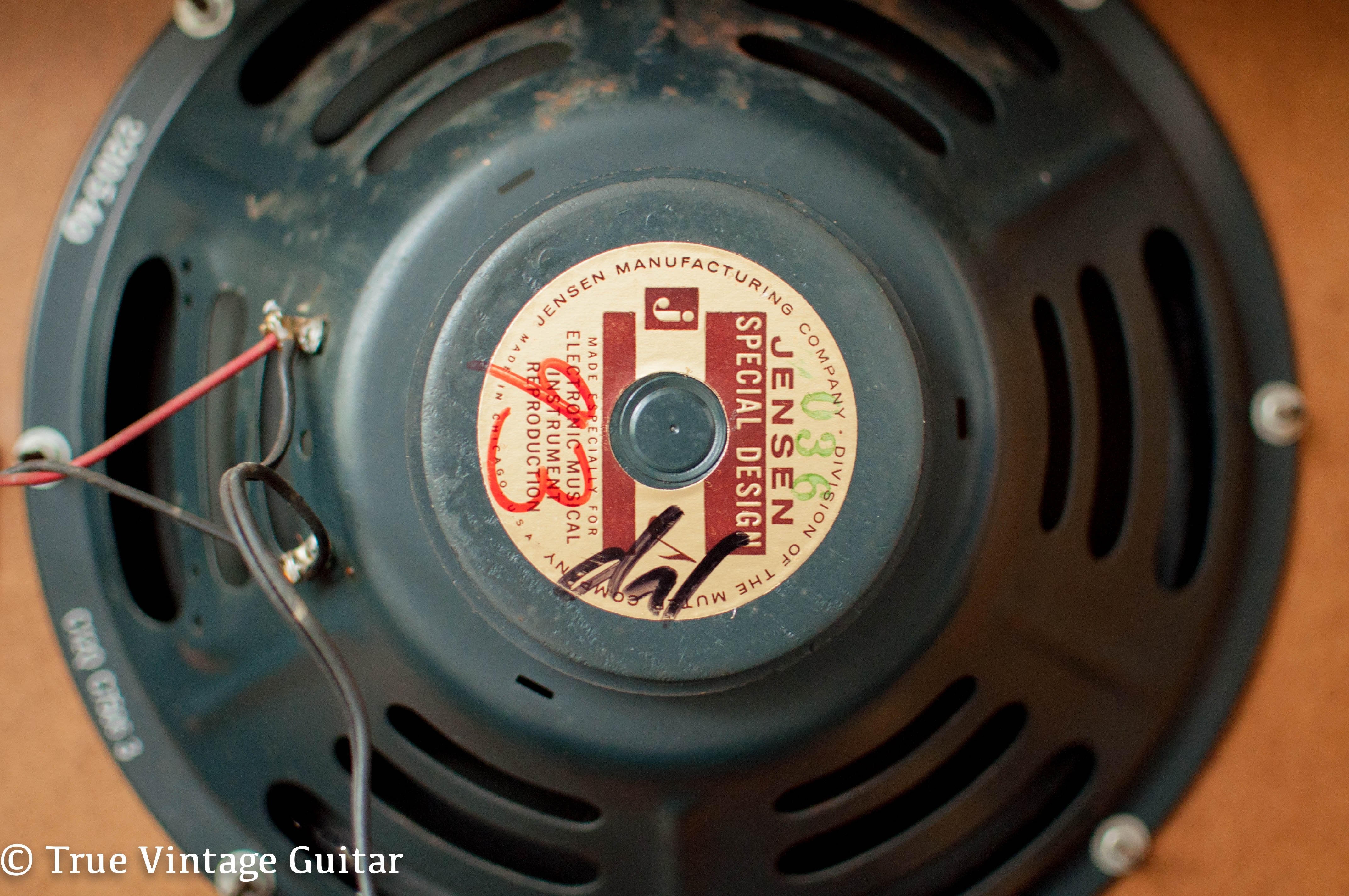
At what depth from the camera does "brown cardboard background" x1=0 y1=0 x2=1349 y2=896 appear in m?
0.53

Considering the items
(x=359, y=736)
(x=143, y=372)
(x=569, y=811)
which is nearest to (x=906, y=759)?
(x=569, y=811)

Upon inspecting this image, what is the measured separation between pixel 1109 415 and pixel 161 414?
547 mm

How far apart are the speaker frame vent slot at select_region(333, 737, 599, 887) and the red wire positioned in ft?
0.69

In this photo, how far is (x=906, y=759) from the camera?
0.52 m

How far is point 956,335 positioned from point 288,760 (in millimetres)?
453

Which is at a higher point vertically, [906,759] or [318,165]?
[318,165]

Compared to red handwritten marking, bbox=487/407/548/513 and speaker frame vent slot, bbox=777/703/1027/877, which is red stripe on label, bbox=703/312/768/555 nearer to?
red handwritten marking, bbox=487/407/548/513

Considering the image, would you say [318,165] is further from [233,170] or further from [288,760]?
[288,760]

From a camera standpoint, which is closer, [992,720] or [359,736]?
[359,736]

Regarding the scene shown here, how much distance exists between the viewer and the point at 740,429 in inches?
18.6

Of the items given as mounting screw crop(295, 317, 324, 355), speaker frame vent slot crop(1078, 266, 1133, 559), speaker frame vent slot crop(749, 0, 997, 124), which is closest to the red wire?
mounting screw crop(295, 317, 324, 355)

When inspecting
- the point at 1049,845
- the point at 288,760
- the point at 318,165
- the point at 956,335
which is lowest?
the point at 1049,845

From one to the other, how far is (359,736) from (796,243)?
33cm
